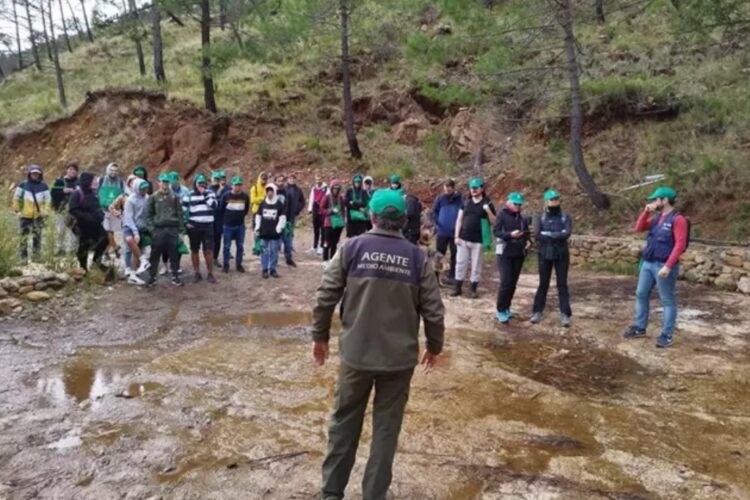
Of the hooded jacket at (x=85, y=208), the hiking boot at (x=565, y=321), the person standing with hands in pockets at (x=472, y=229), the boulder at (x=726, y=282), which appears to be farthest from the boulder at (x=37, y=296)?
the boulder at (x=726, y=282)

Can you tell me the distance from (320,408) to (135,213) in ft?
17.2

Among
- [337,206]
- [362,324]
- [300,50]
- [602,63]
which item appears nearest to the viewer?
[362,324]

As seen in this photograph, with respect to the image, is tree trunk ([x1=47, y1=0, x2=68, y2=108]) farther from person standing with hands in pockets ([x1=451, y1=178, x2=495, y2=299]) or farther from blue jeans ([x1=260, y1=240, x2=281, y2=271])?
person standing with hands in pockets ([x1=451, y1=178, x2=495, y2=299])

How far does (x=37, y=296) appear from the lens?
7.79 m

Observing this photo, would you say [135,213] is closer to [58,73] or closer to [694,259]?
[694,259]

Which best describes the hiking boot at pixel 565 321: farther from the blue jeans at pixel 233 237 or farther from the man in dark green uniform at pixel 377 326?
the blue jeans at pixel 233 237

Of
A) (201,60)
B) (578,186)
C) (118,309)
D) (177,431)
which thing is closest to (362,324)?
(177,431)

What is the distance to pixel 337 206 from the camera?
10.7 metres

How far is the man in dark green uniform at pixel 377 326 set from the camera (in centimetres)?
339

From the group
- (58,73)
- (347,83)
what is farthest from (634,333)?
(58,73)

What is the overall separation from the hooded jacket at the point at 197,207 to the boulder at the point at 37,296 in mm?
2213

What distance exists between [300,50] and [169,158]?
6.88 m

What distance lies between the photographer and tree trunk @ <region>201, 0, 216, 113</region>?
18.7 m

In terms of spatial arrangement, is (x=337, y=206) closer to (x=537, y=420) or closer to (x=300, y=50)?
(x=537, y=420)
